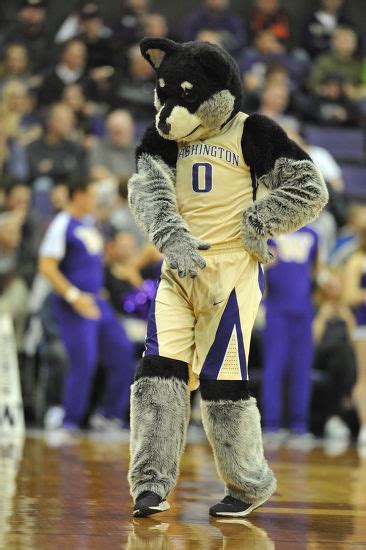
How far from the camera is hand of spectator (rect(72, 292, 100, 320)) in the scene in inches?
359

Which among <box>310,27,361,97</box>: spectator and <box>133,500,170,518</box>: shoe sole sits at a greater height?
<box>310,27,361,97</box>: spectator

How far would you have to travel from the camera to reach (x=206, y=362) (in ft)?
14.8

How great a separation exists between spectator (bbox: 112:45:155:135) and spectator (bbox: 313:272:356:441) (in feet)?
13.9

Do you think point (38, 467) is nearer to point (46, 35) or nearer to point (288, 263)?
point (288, 263)

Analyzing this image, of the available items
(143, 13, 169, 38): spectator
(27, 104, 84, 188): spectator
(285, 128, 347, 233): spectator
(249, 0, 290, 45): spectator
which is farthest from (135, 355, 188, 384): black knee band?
(249, 0, 290, 45): spectator

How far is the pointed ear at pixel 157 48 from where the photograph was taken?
4.62 meters

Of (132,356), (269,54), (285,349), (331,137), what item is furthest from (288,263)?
(269,54)

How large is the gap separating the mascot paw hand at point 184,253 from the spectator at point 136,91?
9.06 metres

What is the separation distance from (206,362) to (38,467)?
208 cm

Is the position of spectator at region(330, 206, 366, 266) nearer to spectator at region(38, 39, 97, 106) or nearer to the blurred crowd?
the blurred crowd

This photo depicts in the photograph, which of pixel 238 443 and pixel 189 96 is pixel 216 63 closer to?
pixel 189 96

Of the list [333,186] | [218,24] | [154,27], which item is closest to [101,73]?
[154,27]

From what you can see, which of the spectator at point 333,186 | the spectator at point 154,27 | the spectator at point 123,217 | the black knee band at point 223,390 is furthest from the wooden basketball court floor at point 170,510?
the spectator at point 154,27

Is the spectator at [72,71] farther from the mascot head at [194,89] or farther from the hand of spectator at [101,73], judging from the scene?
the mascot head at [194,89]
